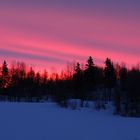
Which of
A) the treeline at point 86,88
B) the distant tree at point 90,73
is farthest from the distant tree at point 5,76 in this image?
the distant tree at point 90,73

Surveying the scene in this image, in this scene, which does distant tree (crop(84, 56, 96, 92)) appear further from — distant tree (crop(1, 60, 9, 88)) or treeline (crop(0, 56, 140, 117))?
distant tree (crop(1, 60, 9, 88))

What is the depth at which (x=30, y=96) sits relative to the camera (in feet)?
277

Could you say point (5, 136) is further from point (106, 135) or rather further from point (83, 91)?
point (83, 91)

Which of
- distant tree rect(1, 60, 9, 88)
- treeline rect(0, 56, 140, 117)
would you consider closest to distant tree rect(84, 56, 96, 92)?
treeline rect(0, 56, 140, 117)

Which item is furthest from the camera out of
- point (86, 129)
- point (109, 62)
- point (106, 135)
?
point (109, 62)

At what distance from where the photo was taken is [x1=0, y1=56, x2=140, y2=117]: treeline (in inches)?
1946

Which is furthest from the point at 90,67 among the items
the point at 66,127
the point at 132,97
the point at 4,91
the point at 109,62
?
the point at 66,127

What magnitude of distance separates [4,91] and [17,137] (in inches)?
3032

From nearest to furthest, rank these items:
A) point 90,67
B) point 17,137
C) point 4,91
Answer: point 17,137, point 90,67, point 4,91

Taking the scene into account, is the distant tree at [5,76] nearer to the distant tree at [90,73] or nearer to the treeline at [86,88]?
the treeline at [86,88]

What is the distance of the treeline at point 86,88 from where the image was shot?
49438 millimetres

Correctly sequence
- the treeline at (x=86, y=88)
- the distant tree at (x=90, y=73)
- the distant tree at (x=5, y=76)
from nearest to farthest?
the treeline at (x=86, y=88) < the distant tree at (x=90, y=73) < the distant tree at (x=5, y=76)

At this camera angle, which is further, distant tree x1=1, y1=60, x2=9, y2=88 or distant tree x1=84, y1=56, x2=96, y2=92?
distant tree x1=1, y1=60, x2=9, y2=88

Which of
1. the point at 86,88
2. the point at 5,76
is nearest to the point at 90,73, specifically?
the point at 86,88
